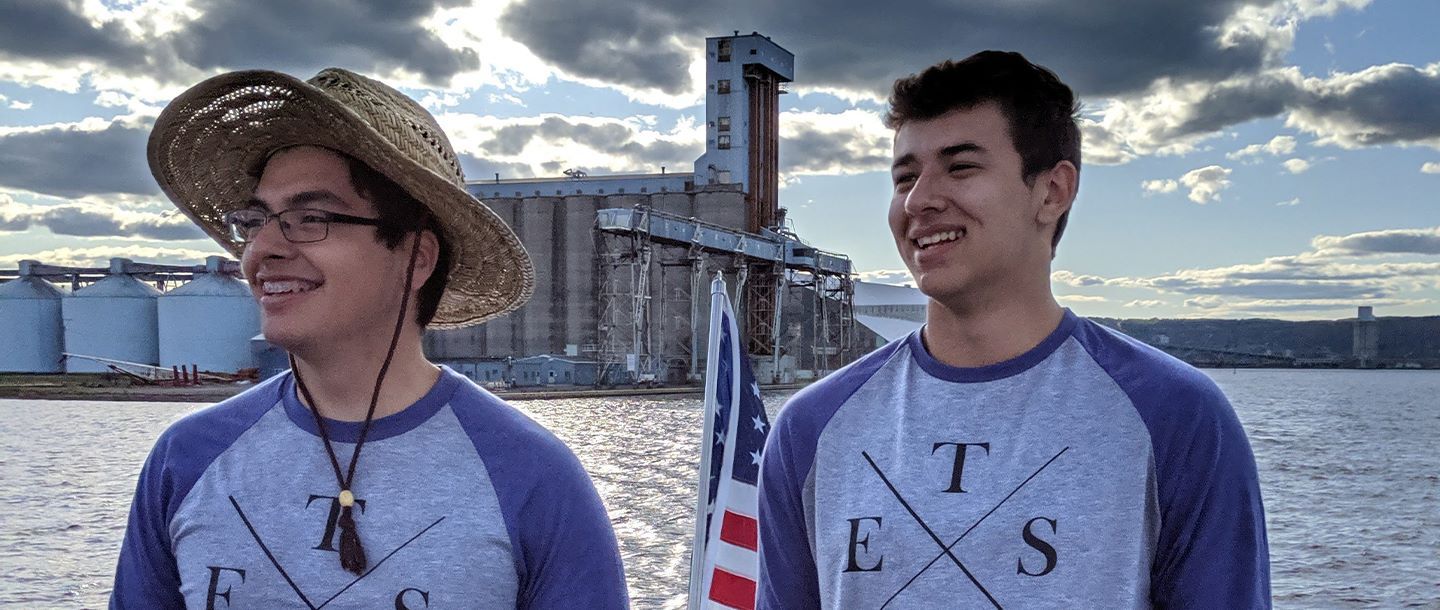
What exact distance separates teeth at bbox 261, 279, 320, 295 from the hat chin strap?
0.21 metres

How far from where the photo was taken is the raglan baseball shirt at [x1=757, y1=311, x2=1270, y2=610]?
2.42 meters

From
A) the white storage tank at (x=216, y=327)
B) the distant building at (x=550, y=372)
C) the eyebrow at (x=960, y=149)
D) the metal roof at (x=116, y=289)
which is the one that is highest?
the metal roof at (x=116, y=289)

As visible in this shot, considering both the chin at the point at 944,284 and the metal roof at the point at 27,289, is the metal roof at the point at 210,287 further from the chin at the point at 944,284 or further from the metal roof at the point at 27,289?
the chin at the point at 944,284

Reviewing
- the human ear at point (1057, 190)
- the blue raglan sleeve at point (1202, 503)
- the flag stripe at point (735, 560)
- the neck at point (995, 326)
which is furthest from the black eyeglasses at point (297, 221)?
the flag stripe at point (735, 560)

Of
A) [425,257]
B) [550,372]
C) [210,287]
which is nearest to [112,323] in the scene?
[210,287]

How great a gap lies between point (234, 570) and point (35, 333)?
81481mm

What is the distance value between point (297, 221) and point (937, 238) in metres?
1.39

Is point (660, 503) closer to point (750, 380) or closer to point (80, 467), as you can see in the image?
point (80, 467)

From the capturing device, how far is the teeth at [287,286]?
8.09 ft

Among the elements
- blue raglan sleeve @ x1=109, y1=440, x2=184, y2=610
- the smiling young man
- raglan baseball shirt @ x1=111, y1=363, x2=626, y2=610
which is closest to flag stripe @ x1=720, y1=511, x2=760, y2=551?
the smiling young man

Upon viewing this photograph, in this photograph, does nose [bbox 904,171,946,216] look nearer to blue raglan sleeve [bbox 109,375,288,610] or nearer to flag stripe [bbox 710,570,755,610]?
blue raglan sleeve [bbox 109,375,288,610]

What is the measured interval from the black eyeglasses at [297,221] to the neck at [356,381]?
0.25 m

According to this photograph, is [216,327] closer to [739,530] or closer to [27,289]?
[27,289]

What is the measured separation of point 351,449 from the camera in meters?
2.52
